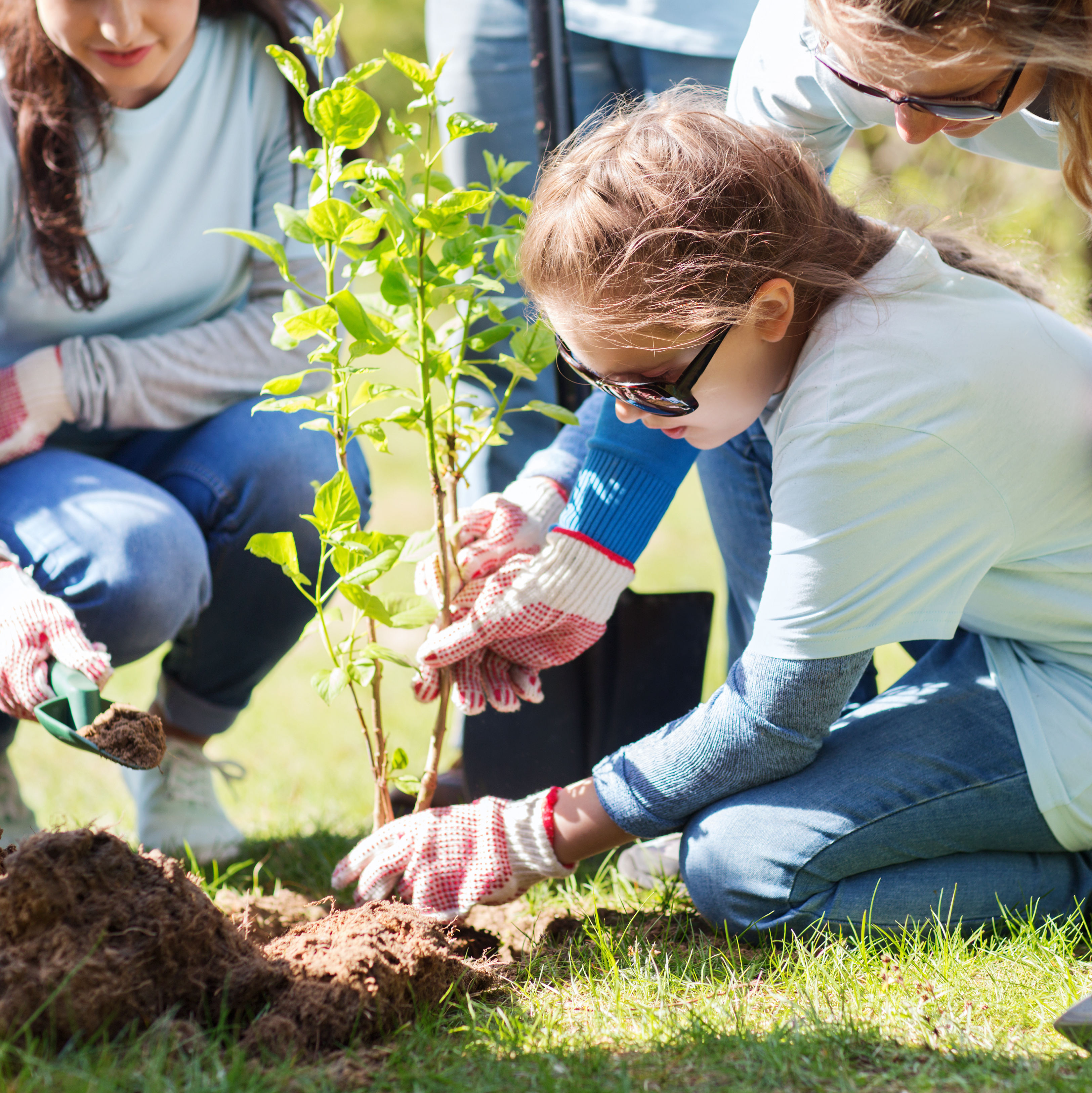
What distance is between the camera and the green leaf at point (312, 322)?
1426mm

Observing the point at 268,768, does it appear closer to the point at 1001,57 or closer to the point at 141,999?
the point at 141,999

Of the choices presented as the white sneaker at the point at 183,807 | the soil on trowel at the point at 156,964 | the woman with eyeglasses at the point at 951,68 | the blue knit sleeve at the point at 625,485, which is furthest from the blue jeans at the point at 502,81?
the soil on trowel at the point at 156,964

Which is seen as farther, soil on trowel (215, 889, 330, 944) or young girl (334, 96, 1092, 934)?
soil on trowel (215, 889, 330, 944)

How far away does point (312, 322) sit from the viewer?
1437 mm

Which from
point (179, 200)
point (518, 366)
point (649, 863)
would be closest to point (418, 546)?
point (518, 366)

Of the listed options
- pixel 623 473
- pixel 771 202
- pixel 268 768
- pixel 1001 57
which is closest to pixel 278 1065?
pixel 623 473

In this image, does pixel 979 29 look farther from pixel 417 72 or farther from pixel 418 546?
pixel 418 546

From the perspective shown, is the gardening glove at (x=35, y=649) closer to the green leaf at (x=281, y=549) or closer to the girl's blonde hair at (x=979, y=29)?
the green leaf at (x=281, y=549)

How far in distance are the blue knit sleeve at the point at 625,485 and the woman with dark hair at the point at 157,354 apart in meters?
0.59

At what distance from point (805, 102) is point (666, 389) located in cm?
56

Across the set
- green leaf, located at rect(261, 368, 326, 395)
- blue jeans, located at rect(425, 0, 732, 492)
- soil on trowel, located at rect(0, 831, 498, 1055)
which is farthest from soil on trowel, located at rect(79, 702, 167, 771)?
blue jeans, located at rect(425, 0, 732, 492)

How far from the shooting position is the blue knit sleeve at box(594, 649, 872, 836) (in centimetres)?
150

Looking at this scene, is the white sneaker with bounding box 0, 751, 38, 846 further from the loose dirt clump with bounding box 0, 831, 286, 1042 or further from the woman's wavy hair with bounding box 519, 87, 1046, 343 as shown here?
the woman's wavy hair with bounding box 519, 87, 1046, 343

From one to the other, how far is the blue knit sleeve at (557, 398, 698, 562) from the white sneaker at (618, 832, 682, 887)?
1.84 feet
